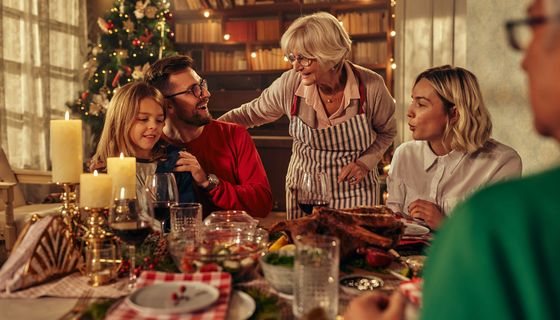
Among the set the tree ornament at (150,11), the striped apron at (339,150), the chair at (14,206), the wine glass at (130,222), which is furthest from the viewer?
the tree ornament at (150,11)

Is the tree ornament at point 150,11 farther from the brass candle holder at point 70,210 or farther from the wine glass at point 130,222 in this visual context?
the wine glass at point 130,222

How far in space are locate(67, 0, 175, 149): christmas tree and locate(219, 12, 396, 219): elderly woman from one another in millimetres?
3690

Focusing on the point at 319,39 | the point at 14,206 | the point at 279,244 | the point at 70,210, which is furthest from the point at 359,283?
the point at 14,206

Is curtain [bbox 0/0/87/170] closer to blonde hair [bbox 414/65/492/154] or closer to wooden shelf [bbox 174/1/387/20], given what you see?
wooden shelf [bbox 174/1/387/20]

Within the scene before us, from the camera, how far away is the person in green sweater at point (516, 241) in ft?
1.52

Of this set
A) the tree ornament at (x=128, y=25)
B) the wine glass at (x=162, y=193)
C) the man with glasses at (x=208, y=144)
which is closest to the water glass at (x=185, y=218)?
the wine glass at (x=162, y=193)

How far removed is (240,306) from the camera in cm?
115

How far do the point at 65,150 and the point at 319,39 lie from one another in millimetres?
1503

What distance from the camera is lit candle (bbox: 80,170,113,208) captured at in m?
1.47

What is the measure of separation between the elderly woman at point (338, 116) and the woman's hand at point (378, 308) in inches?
76.0

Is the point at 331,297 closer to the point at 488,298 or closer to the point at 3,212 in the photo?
the point at 488,298

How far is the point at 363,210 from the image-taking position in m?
1.67

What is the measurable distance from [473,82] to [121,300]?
1639 millimetres

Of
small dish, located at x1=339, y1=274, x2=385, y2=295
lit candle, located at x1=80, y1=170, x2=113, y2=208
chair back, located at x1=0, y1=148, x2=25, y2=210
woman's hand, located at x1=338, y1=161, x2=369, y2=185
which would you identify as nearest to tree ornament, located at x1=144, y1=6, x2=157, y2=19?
chair back, located at x1=0, y1=148, x2=25, y2=210
